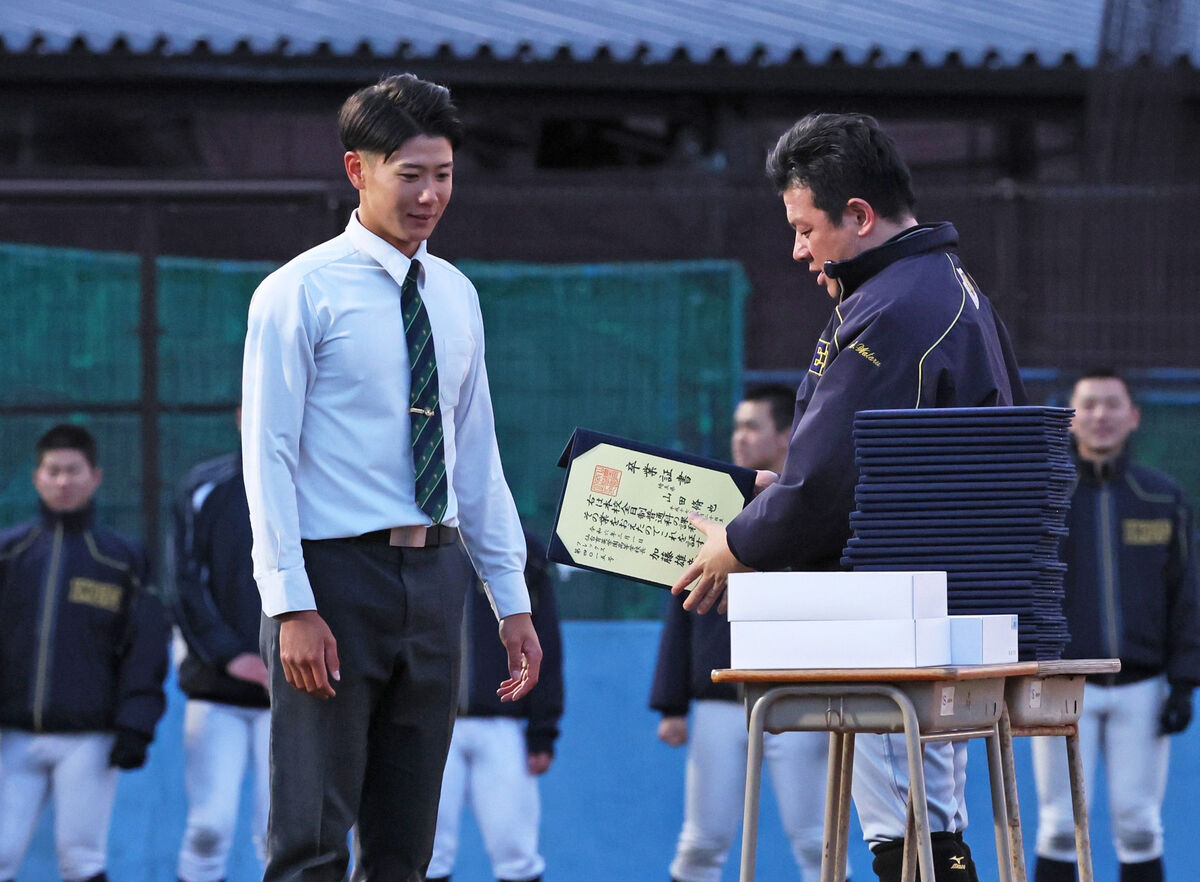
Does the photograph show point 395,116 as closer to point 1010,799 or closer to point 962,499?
point 962,499

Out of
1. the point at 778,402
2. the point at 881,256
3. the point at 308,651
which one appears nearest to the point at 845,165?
the point at 881,256

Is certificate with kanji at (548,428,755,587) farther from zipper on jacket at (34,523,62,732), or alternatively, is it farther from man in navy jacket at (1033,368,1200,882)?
zipper on jacket at (34,523,62,732)

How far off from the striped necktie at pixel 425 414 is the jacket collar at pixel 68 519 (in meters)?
3.94

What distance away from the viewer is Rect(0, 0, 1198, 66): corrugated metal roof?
29.3 feet

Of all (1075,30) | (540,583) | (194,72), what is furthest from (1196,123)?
(194,72)

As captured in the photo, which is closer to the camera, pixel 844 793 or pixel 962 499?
pixel 962 499

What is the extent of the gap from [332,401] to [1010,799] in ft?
5.50

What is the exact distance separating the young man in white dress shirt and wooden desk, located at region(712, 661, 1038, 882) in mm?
653

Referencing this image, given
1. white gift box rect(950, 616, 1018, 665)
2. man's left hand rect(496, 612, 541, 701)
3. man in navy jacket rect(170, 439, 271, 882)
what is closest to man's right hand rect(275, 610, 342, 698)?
man's left hand rect(496, 612, 541, 701)

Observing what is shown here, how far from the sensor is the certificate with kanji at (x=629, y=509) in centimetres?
432

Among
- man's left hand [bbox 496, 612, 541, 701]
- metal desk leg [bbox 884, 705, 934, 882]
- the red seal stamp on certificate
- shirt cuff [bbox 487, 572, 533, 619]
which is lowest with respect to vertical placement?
metal desk leg [bbox 884, 705, 934, 882]

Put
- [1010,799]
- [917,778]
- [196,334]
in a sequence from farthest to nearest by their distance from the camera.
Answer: [196,334]
[1010,799]
[917,778]

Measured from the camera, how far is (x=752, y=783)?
3.68 meters

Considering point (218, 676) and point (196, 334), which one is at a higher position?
point (196, 334)
